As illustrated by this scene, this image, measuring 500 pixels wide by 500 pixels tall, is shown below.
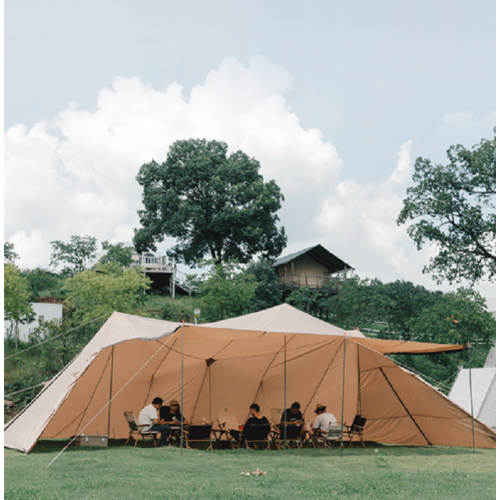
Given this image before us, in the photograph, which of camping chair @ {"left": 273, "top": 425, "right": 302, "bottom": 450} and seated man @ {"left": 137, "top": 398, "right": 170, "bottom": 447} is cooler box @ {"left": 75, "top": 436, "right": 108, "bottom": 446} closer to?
seated man @ {"left": 137, "top": 398, "right": 170, "bottom": 447}

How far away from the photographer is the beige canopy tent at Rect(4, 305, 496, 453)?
372 inches

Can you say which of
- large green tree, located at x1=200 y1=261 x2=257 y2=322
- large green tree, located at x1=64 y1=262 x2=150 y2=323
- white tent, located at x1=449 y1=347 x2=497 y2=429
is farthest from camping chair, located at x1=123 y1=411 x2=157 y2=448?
large green tree, located at x1=200 y1=261 x2=257 y2=322

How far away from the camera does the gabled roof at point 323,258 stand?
1300 inches

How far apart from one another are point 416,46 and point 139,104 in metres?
8.22

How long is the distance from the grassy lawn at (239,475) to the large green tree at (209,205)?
22.9m

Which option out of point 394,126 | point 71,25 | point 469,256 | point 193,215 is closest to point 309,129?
point 394,126

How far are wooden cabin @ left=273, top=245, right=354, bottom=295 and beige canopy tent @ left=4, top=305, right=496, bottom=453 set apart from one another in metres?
17.6

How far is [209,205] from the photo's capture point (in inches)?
1268

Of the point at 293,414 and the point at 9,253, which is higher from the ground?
the point at 9,253

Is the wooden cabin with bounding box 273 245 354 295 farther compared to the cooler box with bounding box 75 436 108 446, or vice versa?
the wooden cabin with bounding box 273 245 354 295

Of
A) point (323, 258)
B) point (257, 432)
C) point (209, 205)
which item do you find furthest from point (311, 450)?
point (323, 258)

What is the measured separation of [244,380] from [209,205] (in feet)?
65.7

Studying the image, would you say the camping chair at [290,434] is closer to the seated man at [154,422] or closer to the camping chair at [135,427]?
the seated man at [154,422]

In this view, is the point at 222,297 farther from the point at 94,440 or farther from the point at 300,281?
the point at 94,440
